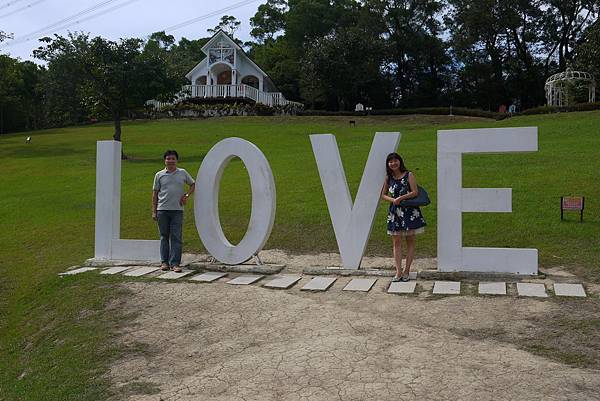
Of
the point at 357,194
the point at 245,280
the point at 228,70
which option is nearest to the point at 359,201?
the point at 357,194

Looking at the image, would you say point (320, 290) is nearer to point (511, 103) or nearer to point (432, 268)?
point (432, 268)

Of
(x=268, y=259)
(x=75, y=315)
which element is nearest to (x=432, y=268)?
(x=268, y=259)

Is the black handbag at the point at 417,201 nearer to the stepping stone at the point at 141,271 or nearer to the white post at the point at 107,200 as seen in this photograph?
the stepping stone at the point at 141,271

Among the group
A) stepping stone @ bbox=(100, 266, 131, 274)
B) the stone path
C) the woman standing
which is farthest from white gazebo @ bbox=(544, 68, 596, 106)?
stepping stone @ bbox=(100, 266, 131, 274)

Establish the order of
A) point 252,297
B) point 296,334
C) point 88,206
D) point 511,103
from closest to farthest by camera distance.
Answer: point 296,334
point 252,297
point 88,206
point 511,103

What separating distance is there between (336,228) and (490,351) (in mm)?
3289

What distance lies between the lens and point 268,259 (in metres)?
8.20

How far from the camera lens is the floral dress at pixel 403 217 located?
6652 millimetres

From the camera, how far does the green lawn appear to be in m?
5.32

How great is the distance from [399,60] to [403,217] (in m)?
43.7

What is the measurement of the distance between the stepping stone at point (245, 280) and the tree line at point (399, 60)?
3200cm

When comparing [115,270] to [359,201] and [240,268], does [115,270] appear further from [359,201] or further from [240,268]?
[359,201]

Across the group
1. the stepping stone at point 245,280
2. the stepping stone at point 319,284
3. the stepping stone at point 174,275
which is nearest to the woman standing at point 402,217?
the stepping stone at point 319,284

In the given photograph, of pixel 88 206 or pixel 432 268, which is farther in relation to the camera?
pixel 88 206
